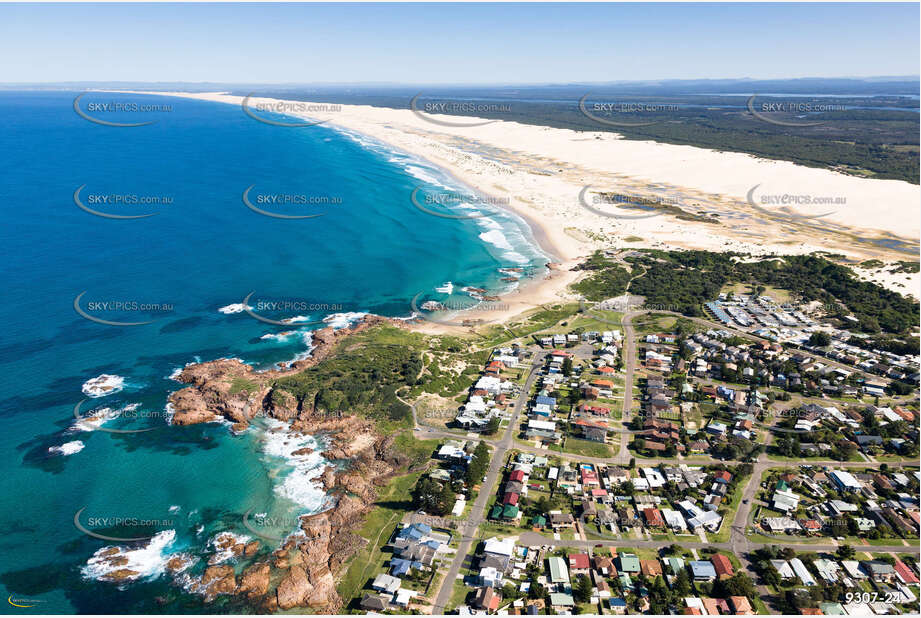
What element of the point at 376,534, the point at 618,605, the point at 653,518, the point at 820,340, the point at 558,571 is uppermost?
the point at 820,340

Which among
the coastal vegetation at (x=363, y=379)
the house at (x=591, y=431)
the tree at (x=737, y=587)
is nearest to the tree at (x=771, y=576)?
the tree at (x=737, y=587)

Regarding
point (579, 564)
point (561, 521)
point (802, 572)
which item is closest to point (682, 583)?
point (579, 564)

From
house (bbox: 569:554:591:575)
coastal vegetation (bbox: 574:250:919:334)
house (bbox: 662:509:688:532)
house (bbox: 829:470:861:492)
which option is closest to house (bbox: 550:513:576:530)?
house (bbox: 569:554:591:575)

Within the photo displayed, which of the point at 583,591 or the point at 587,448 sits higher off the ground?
the point at 587,448

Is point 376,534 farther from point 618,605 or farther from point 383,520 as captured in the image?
point 618,605

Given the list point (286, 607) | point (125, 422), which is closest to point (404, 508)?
point (286, 607)

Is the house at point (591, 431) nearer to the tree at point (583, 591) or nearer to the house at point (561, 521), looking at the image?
the house at point (561, 521)

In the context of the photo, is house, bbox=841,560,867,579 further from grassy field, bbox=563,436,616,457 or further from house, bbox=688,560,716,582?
grassy field, bbox=563,436,616,457
